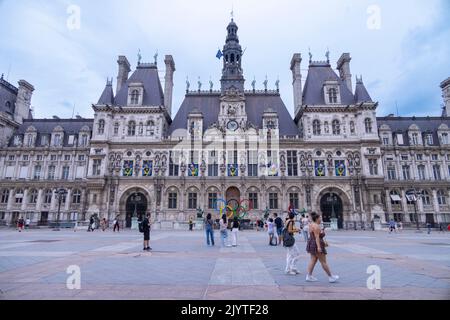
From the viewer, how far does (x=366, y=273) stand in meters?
7.53

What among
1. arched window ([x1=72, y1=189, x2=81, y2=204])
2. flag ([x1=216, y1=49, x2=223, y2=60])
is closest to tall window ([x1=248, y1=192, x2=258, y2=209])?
flag ([x1=216, y1=49, x2=223, y2=60])

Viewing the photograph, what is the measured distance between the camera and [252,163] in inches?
1531

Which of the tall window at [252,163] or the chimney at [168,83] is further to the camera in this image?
the chimney at [168,83]

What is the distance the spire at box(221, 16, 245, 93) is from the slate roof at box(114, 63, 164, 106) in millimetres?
11145

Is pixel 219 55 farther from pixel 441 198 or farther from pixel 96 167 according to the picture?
pixel 441 198

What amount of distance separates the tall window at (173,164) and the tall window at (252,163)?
10672 mm

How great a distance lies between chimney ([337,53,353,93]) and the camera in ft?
148

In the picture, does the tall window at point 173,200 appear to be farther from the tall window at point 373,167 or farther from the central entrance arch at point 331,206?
the tall window at point 373,167

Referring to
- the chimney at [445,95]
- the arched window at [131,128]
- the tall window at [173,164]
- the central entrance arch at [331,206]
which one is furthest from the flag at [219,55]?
the chimney at [445,95]

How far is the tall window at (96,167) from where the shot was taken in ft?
127

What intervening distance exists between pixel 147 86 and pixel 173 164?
619 inches

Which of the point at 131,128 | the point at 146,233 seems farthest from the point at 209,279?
the point at 131,128

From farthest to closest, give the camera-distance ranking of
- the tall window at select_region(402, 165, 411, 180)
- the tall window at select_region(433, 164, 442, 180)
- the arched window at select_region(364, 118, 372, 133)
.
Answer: the tall window at select_region(402, 165, 411, 180), the tall window at select_region(433, 164, 442, 180), the arched window at select_region(364, 118, 372, 133)

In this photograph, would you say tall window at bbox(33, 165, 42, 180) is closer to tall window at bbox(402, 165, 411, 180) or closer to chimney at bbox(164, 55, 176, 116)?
chimney at bbox(164, 55, 176, 116)
